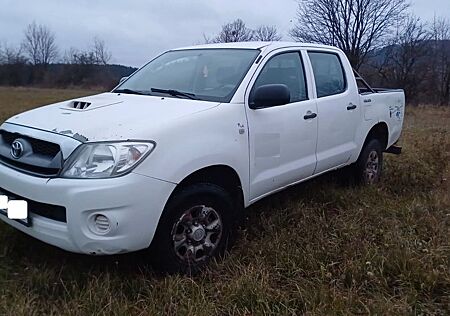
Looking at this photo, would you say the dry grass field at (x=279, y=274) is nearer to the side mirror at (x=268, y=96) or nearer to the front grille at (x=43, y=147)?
the front grille at (x=43, y=147)

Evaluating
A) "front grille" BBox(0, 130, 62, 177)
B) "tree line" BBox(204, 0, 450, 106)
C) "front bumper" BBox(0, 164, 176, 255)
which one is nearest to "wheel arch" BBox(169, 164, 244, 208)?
"front bumper" BBox(0, 164, 176, 255)

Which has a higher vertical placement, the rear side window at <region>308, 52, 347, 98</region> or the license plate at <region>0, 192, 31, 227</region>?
the rear side window at <region>308, 52, 347, 98</region>

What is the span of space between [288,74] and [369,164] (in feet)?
5.96

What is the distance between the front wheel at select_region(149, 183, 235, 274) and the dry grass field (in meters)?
0.10

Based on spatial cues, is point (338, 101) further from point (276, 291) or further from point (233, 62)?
point (276, 291)

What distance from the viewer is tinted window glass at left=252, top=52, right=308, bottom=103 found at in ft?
11.7

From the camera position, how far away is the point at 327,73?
172 inches

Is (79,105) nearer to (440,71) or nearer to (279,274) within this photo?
(279,274)

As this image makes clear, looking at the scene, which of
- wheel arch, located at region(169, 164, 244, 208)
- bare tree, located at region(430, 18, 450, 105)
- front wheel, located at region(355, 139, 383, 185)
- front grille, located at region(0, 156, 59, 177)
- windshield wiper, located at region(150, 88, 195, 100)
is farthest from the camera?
bare tree, located at region(430, 18, 450, 105)

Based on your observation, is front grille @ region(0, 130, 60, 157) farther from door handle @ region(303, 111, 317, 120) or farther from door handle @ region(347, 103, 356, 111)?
door handle @ region(347, 103, 356, 111)

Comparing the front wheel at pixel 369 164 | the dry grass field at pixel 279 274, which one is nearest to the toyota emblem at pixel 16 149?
the dry grass field at pixel 279 274

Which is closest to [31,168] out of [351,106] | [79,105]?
[79,105]

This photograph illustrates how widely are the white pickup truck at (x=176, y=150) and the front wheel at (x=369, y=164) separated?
618 millimetres

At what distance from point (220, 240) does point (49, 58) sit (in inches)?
2428
